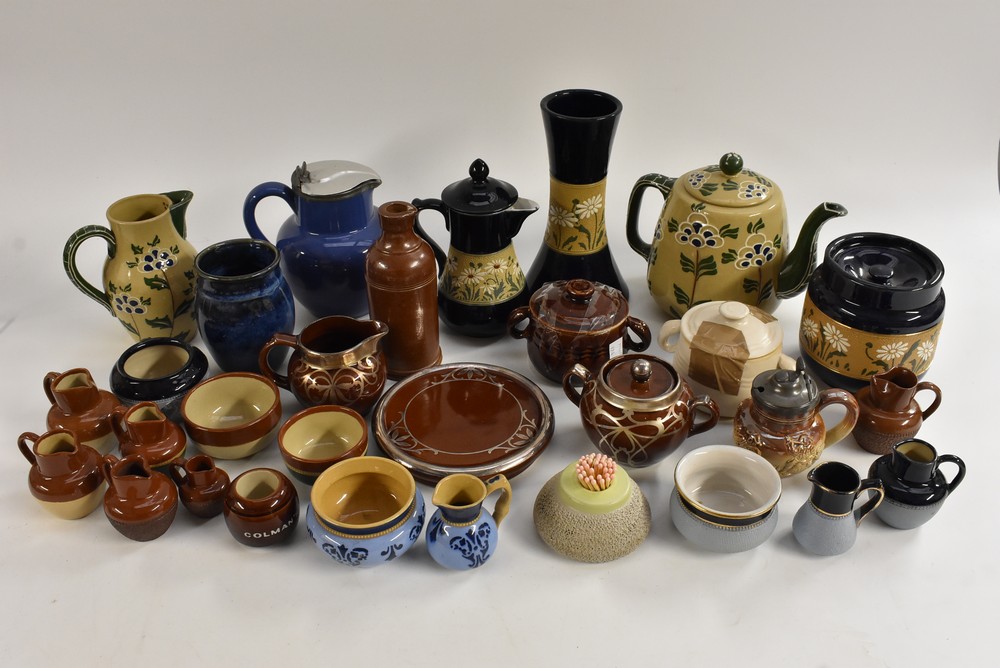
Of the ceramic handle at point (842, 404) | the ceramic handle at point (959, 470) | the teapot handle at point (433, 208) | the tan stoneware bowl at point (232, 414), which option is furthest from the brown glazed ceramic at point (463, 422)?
the ceramic handle at point (959, 470)

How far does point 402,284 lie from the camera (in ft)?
7.61

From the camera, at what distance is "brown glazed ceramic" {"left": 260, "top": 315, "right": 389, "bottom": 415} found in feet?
7.39

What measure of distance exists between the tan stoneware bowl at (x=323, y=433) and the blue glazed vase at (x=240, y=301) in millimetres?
327

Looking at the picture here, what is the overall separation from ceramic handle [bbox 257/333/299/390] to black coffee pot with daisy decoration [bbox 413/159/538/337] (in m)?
0.54

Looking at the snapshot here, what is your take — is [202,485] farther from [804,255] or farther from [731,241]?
[804,255]

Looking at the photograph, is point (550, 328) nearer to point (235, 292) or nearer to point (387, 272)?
point (387, 272)

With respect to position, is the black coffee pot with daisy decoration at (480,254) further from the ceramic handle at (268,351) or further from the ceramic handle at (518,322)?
the ceramic handle at (268,351)

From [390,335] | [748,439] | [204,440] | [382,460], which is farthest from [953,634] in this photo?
[204,440]

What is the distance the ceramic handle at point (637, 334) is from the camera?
7.88 ft

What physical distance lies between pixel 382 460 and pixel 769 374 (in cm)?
93

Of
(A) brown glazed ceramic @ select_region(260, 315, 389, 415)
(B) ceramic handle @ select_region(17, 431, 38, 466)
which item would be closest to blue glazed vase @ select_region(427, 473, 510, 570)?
(A) brown glazed ceramic @ select_region(260, 315, 389, 415)

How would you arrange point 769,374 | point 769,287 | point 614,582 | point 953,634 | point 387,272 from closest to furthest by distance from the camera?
point 953,634, point 614,582, point 769,374, point 387,272, point 769,287

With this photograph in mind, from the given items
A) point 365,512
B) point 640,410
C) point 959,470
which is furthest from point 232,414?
point 959,470

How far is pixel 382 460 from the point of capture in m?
2.01
